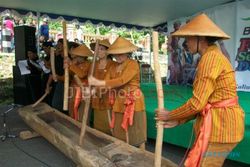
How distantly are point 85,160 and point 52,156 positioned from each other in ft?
4.10

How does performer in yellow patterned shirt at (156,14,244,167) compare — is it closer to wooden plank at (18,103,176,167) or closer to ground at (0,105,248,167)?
wooden plank at (18,103,176,167)

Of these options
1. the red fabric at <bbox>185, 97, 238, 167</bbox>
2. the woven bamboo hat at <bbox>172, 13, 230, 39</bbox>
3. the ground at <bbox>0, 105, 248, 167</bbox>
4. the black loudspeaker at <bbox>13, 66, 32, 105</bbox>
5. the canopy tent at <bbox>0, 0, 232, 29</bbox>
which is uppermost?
the canopy tent at <bbox>0, 0, 232, 29</bbox>

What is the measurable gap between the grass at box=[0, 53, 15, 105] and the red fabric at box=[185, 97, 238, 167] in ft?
21.3

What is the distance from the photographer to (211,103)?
5.26ft

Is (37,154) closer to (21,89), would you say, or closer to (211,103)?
(211,103)

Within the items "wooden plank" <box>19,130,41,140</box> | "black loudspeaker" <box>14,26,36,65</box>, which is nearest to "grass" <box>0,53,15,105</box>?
"black loudspeaker" <box>14,26,36,65</box>

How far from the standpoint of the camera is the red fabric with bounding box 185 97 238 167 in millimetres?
1590

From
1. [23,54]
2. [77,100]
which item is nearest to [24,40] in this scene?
[23,54]

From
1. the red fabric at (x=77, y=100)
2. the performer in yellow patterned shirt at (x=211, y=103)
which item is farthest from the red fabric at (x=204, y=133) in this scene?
the red fabric at (x=77, y=100)

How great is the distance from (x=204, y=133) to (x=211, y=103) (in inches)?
6.0

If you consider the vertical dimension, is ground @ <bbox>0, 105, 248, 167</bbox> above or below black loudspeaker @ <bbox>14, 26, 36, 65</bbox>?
below

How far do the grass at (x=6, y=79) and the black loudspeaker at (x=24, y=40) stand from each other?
5.25 feet

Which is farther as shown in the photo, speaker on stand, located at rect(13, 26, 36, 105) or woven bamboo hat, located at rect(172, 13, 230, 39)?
speaker on stand, located at rect(13, 26, 36, 105)

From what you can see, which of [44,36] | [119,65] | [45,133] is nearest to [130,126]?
[119,65]
